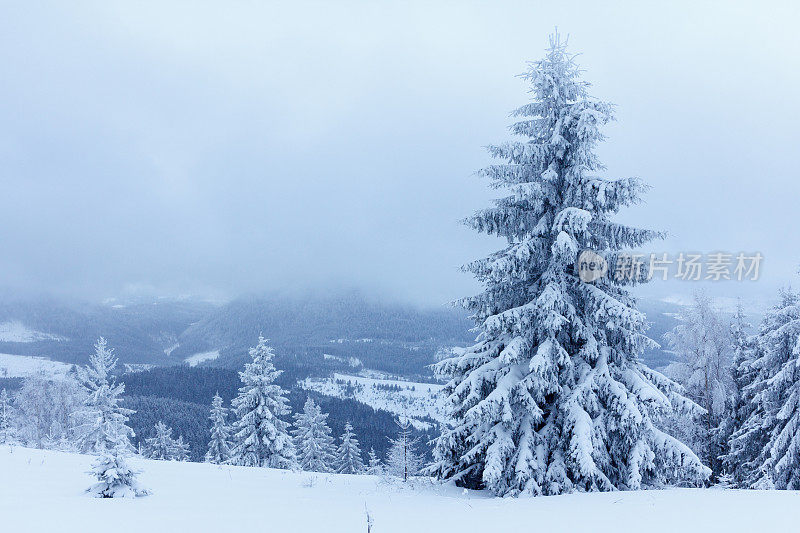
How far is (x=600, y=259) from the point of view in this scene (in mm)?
11094

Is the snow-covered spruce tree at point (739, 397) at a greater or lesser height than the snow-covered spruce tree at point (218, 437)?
greater

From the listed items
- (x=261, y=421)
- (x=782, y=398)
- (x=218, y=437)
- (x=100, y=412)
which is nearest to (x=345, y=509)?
(x=782, y=398)

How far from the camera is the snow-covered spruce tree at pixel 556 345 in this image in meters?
9.91

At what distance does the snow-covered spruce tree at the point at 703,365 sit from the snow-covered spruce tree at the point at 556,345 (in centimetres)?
1420

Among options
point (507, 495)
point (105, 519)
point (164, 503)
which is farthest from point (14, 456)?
point (507, 495)

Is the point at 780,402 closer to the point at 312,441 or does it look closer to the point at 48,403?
the point at 312,441

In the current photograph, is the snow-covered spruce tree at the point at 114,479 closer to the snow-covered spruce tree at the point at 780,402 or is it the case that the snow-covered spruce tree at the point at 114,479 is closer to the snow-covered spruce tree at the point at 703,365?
the snow-covered spruce tree at the point at 780,402

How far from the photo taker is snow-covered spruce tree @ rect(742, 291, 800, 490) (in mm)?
18203

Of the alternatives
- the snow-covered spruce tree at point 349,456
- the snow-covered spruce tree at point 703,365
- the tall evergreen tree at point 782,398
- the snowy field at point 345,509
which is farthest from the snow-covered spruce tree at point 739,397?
the snow-covered spruce tree at point 349,456

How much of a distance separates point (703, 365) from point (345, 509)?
21673 mm

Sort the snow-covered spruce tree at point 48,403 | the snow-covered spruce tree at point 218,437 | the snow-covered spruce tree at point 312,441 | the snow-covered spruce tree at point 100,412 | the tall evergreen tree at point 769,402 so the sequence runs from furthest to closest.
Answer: the snow-covered spruce tree at point 48,403 < the snow-covered spruce tree at point 218,437 < the snow-covered spruce tree at point 312,441 < the snow-covered spruce tree at point 100,412 < the tall evergreen tree at point 769,402

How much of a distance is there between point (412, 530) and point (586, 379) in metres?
→ 5.75

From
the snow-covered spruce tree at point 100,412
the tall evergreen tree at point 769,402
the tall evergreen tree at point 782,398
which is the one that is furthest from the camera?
the snow-covered spruce tree at point 100,412

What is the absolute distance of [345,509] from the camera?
774 cm
